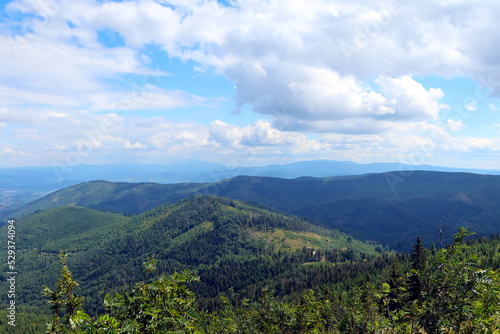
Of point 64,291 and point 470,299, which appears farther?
point 470,299

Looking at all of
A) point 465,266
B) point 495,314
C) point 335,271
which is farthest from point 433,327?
point 335,271

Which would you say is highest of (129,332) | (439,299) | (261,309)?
(129,332)

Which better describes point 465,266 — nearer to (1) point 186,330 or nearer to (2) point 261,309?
(1) point 186,330

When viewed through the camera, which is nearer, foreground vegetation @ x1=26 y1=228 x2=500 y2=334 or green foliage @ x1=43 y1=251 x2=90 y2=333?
foreground vegetation @ x1=26 y1=228 x2=500 y2=334

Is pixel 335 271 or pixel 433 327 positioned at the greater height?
pixel 433 327

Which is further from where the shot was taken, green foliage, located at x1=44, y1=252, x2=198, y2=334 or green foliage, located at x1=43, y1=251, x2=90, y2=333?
green foliage, located at x1=43, y1=251, x2=90, y2=333

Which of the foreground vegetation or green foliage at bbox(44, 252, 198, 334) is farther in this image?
the foreground vegetation

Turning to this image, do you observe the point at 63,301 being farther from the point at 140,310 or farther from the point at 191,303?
the point at 191,303

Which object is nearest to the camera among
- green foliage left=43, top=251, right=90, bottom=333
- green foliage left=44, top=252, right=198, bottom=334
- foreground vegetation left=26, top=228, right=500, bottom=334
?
green foliage left=44, top=252, right=198, bottom=334

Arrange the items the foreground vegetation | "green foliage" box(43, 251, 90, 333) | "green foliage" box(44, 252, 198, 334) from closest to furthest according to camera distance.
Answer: "green foliage" box(44, 252, 198, 334) → the foreground vegetation → "green foliage" box(43, 251, 90, 333)

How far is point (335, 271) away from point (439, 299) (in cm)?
19183

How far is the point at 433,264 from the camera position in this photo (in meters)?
15.0

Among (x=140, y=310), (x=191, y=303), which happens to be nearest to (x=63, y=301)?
(x=140, y=310)

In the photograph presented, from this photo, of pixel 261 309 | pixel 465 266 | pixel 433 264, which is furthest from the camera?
pixel 261 309
